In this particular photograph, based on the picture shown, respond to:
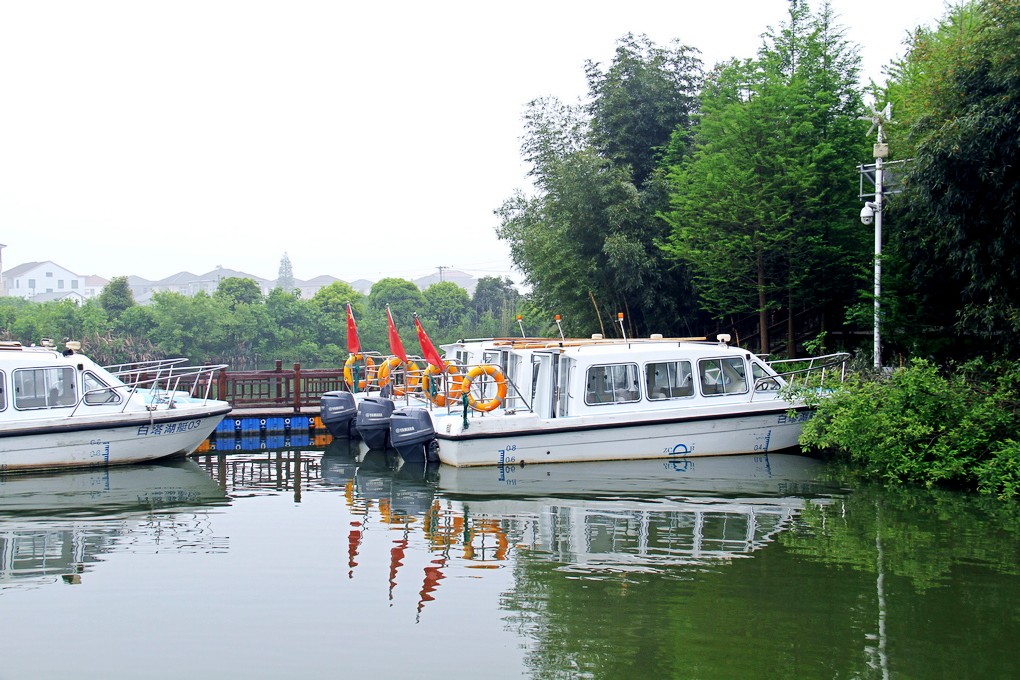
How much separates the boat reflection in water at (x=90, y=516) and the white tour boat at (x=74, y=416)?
0.28m

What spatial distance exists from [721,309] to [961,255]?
9891 millimetres

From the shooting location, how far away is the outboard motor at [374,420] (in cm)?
1817

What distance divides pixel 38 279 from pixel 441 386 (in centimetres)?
8307

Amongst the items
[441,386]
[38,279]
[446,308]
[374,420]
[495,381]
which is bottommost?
[374,420]

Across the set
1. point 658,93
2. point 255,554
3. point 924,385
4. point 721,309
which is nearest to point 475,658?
point 255,554

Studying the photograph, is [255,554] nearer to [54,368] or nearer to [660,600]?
[660,600]

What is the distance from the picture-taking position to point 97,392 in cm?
1641

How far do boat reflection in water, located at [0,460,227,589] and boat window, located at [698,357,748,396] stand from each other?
25.9 feet

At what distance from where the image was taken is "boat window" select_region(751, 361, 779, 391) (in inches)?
651

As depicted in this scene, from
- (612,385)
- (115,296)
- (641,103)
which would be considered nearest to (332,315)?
(115,296)

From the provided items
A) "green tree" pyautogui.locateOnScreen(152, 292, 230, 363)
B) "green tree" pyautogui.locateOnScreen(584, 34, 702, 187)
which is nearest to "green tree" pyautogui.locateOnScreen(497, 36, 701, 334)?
"green tree" pyautogui.locateOnScreen(584, 34, 702, 187)

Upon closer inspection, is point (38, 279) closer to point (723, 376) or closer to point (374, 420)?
point (374, 420)

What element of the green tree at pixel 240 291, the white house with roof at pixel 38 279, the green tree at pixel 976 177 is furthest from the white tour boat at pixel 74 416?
the white house with roof at pixel 38 279

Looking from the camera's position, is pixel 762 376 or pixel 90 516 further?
pixel 762 376
